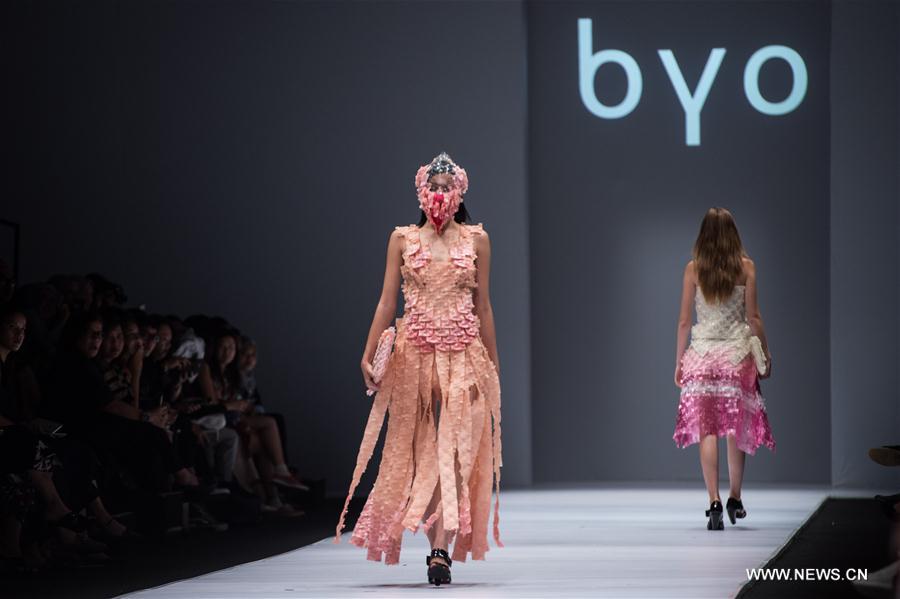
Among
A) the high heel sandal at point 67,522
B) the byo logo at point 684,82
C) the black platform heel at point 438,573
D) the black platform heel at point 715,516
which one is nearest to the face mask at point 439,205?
the black platform heel at point 438,573

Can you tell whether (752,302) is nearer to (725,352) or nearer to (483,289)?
(725,352)

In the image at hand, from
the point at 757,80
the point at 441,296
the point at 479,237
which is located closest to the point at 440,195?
the point at 479,237

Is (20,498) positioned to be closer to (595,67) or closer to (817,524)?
(817,524)

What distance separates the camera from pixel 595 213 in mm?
9258

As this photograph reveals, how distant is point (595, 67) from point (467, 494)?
211 inches

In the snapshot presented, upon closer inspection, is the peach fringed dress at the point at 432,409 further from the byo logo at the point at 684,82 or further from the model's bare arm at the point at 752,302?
the byo logo at the point at 684,82

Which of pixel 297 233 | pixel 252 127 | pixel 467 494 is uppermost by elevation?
pixel 252 127

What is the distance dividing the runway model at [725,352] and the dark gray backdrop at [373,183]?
9.55 feet

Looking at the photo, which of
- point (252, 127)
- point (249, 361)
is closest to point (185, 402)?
point (249, 361)

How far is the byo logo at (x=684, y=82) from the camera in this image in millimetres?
9086

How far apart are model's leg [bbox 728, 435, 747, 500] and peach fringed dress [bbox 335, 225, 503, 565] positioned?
5.97 feet

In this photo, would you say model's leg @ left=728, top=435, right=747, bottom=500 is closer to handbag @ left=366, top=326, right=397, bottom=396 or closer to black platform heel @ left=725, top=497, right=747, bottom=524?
black platform heel @ left=725, top=497, right=747, bottom=524

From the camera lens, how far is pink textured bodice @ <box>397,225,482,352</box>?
439 cm

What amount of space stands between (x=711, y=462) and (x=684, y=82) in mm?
3739
